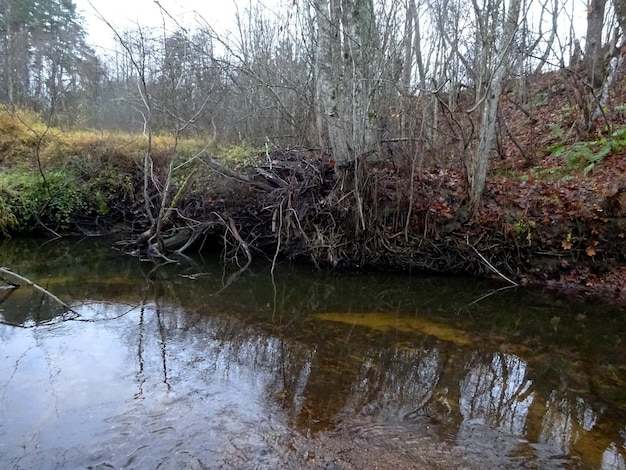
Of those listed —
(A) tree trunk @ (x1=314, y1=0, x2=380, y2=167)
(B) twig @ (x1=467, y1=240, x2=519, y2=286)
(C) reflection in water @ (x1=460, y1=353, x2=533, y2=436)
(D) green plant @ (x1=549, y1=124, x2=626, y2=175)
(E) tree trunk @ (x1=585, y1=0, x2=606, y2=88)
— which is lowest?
(C) reflection in water @ (x1=460, y1=353, x2=533, y2=436)

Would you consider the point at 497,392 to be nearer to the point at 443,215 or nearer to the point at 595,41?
the point at 443,215

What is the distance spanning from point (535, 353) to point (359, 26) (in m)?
6.73

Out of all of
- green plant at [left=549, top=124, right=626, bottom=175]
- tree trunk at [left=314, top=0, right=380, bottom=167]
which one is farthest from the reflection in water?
green plant at [left=549, top=124, right=626, bottom=175]

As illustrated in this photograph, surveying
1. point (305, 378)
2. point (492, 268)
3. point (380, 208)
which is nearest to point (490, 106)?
point (380, 208)

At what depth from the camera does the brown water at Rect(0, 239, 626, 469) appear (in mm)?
3490

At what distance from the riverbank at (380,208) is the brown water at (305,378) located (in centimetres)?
105

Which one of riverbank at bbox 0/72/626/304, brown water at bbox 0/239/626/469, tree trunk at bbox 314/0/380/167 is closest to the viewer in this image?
brown water at bbox 0/239/626/469

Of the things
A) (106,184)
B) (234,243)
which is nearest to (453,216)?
(234,243)

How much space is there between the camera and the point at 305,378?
470 cm

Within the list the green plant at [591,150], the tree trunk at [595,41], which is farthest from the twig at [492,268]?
the tree trunk at [595,41]

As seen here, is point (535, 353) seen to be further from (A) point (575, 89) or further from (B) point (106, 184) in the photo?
(B) point (106, 184)

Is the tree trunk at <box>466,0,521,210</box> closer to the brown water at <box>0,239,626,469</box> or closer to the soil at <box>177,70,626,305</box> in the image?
the soil at <box>177,70,626,305</box>

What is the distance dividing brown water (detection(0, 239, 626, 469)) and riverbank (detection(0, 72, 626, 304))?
105cm

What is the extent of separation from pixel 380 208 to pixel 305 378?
197 inches
